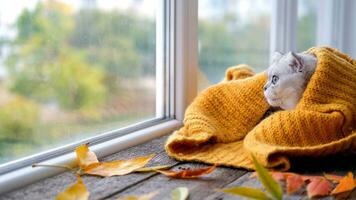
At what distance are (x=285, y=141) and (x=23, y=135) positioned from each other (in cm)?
48

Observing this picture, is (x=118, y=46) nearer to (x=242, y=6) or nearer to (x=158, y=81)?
(x=158, y=81)

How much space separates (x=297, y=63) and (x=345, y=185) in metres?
0.27

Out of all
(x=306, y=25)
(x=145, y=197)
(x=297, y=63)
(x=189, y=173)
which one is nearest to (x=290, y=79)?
(x=297, y=63)

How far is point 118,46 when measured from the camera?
110 centimetres

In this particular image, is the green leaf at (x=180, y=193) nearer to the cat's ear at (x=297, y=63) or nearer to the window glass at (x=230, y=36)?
the cat's ear at (x=297, y=63)

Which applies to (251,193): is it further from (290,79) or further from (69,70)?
(69,70)

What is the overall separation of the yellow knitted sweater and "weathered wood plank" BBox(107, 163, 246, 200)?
0.14ft

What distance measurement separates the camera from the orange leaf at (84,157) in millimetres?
876

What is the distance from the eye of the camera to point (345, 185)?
755 millimetres

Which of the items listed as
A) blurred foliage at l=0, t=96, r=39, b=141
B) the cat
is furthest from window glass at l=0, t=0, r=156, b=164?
the cat

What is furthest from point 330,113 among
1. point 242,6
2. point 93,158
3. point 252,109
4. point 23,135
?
point 242,6

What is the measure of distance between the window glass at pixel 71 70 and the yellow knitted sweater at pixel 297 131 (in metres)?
0.19

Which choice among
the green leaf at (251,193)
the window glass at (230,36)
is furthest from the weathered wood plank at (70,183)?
the window glass at (230,36)

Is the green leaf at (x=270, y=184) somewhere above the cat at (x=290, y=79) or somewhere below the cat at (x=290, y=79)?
below
